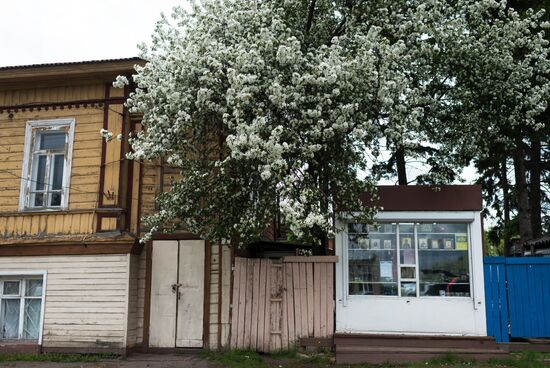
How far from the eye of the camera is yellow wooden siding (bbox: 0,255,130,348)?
37.0 feet

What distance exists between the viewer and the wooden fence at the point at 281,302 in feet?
35.6

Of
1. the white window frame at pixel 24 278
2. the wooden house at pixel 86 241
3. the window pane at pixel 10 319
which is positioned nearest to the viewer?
the wooden house at pixel 86 241

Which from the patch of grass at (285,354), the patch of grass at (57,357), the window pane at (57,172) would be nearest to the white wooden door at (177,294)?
the patch of grass at (57,357)

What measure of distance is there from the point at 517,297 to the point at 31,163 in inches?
420

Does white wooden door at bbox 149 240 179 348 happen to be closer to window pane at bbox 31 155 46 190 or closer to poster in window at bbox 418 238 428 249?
window pane at bbox 31 155 46 190

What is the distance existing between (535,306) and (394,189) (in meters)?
3.51

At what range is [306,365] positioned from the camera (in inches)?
392

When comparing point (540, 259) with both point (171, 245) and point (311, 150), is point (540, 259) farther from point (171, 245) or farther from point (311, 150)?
point (171, 245)

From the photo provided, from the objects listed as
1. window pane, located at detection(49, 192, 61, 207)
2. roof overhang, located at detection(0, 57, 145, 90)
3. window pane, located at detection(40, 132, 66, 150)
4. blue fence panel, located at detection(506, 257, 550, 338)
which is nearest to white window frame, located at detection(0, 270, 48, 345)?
window pane, located at detection(49, 192, 61, 207)

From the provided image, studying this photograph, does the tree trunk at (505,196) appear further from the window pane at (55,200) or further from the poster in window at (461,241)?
the window pane at (55,200)

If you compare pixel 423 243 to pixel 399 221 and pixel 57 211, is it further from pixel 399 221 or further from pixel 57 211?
pixel 57 211

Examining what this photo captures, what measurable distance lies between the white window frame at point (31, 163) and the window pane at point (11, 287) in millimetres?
1611

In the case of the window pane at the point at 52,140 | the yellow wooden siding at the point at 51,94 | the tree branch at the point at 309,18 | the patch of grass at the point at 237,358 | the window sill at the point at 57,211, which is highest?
the tree branch at the point at 309,18

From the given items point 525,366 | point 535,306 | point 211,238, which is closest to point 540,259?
point 535,306
